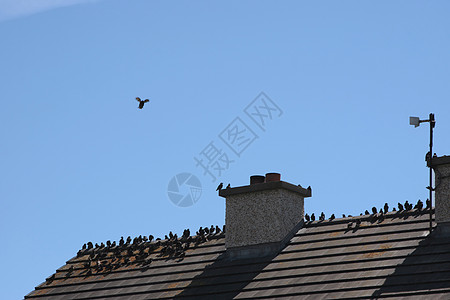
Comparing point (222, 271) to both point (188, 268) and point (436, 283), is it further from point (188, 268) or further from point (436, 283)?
point (436, 283)

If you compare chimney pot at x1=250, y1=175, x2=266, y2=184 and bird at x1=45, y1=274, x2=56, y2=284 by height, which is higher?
chimney pot at x1=250, y1=175, x2=266, y2=184

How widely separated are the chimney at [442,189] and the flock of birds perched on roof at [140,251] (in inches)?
235

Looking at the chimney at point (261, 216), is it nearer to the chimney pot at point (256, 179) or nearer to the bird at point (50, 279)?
the chimney pot at point (256, 179)

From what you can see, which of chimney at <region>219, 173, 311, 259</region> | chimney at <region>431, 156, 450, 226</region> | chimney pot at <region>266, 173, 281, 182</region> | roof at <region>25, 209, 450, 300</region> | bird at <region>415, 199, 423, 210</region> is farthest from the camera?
chimney pot at <region>266, 173, 281, 182</region>

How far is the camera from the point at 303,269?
18.5 meters

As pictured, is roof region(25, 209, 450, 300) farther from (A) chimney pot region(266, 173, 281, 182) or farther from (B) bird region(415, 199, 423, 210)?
(A) chimney pot region(266, 173, 281, 182)

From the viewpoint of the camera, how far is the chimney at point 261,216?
2009 centimetres

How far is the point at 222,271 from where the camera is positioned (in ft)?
65.0

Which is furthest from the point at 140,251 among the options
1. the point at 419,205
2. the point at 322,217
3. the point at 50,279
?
the point at 419,205

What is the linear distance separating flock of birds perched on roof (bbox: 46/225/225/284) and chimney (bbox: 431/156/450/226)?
19.6 ft

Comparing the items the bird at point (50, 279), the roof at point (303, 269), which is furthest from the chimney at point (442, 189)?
the bird at point (50, 279)

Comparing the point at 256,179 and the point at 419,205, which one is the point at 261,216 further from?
the point at 419,205

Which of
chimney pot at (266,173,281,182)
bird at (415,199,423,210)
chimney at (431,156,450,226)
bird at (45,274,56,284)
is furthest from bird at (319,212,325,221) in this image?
bird at (45,274,56,284)

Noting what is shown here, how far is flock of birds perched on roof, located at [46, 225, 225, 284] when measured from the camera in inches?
860
